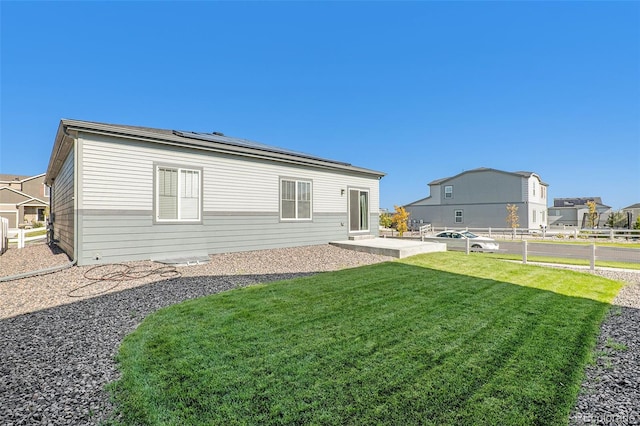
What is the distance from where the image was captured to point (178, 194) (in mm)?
8875

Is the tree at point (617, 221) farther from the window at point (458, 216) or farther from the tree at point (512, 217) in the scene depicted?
the window at point (458, 216)

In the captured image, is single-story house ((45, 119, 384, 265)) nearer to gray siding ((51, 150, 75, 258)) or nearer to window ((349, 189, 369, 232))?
gray siding ((51, 150, 75, 258))

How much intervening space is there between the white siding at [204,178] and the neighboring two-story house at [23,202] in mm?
31131

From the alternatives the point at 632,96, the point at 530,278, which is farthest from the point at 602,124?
the point at 530,278

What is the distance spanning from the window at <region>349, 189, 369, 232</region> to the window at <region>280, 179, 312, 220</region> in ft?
8.57

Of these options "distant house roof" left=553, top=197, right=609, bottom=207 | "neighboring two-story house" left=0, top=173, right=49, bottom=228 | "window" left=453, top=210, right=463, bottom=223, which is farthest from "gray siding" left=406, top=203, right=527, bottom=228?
"neighboring two-story house" left=0, top=173, right=49, bottom=228

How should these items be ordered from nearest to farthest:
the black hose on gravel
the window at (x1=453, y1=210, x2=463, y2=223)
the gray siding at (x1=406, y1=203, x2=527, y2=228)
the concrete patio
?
the black hose on gravel → the concrete patio → the gray siding at (x1=406, y1=203, x2=527, y2=228) → the window at (x1=453, y1=210, x2=463, y2=223)

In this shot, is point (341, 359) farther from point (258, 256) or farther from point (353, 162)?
point (353, 162)

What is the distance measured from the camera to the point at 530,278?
24.4 feet

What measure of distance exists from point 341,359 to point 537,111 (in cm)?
2436

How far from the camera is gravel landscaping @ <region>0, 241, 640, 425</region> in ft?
7.41

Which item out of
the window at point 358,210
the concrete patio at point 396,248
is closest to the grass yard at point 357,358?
the concrete patio at point 396,248

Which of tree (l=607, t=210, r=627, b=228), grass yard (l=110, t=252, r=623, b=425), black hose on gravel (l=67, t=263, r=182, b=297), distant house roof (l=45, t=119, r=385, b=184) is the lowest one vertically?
grass yard (l=110, t=252, r=623, b=425)

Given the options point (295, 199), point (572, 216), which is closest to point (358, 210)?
point (295, 199)
